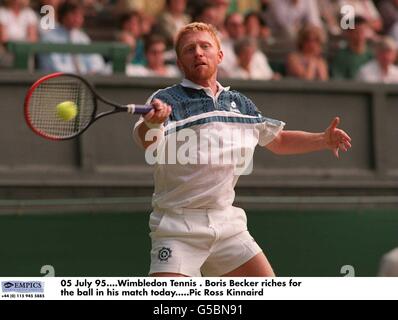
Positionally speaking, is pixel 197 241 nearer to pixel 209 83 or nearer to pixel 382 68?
pixel 209 83

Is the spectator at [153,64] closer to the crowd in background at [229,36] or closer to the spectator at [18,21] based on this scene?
the crowd in background at [229,36]

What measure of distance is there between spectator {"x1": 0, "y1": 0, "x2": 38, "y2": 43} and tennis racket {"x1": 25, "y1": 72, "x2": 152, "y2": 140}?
3563mm

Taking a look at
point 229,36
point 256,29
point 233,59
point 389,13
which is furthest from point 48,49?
point 389,13

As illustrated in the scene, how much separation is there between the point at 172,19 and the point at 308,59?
1153 mm

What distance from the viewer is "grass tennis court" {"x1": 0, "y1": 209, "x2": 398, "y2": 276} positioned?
8.36m

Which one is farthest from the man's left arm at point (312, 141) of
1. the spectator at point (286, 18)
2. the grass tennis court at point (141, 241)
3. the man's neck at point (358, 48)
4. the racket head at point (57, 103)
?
the spectator at point (286, 18)

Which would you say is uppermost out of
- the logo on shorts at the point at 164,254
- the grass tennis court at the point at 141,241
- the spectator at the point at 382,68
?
the spectator at the point at 382,68

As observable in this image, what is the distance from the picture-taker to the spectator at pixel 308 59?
10523 mm

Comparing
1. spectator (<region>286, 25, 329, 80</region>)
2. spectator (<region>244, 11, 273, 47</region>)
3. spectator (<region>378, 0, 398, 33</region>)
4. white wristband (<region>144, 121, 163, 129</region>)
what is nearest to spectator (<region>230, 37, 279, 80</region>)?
spectator (<region>286, 25, 329, 80</region>)

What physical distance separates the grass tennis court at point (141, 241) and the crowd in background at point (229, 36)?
1.52 meters

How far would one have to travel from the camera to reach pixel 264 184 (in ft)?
32.3
